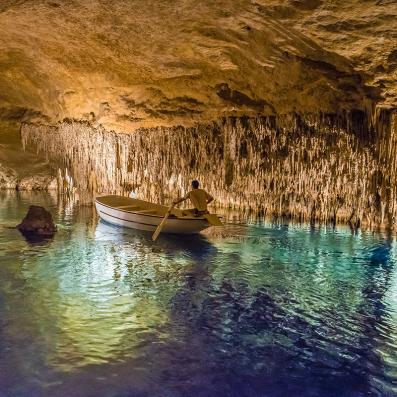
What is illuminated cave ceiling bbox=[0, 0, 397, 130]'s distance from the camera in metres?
7.85

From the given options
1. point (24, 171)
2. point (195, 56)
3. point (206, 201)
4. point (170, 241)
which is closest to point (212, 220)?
point (206, 201)

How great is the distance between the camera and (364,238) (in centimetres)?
1227

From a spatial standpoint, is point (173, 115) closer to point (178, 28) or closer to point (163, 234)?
point (163, 234)

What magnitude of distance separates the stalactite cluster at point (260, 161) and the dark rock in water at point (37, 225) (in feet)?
20.2

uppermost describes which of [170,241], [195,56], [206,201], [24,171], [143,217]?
[195,56]

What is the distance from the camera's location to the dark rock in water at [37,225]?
456 inches

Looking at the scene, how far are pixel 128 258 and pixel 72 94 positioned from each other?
28.1ft

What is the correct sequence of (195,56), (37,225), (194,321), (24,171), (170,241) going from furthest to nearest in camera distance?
(24,171), (37,225), (170,241), (195,56), (194,321)

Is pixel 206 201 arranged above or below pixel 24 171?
below

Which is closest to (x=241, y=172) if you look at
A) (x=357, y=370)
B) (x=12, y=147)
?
(x=357, y=370)

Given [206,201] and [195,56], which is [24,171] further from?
[195,56]

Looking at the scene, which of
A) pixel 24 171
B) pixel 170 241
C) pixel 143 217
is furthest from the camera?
pixel 24 171

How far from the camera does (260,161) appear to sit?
51.8ft

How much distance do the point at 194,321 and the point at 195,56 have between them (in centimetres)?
729
